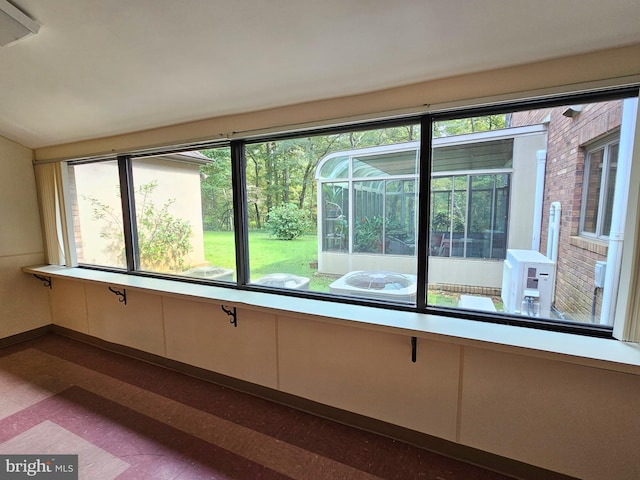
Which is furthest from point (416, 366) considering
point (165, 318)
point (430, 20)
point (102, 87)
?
point (102, 87)

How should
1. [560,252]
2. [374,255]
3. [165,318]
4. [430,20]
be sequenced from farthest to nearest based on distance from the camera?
[165,318]
[374,255]
[560,252]
[430,20]

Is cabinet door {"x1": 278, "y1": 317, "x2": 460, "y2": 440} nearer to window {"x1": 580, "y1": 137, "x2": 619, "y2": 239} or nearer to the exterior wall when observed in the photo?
the exterior wall

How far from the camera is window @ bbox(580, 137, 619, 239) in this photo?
1440 millimetres

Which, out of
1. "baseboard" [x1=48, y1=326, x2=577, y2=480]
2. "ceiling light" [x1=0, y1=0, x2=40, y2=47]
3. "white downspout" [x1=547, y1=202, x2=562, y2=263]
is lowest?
"baseboard" [x1=48, y1=326, x2=577, y2=480]

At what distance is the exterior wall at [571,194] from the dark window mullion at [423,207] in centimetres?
50

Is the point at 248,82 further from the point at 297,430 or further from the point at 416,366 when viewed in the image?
the point at 297,430

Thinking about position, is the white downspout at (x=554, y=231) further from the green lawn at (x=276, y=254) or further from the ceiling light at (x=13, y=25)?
the ceiling light at (x=13, y=25)

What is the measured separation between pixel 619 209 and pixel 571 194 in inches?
10.6

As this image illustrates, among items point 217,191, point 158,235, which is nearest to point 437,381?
point 217,191

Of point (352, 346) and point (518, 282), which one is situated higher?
point (518, 282)

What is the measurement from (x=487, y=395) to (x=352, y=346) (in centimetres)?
77

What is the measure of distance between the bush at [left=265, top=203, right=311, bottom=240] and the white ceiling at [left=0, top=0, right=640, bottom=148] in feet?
2.59

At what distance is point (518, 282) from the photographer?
1.69 meters

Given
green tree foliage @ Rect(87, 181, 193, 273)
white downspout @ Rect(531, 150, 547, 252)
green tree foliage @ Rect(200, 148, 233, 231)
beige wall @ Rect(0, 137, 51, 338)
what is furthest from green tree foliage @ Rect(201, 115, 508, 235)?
→ beige wall @ Rect(0, 137, 51, 338)
